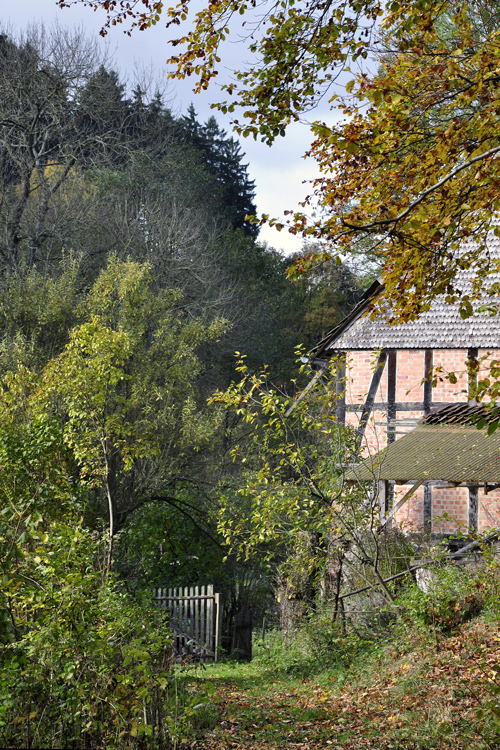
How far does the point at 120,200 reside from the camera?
2498 centimetres

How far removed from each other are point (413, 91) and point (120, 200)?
20076mm

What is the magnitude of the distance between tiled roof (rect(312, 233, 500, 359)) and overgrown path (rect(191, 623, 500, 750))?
23.4ft

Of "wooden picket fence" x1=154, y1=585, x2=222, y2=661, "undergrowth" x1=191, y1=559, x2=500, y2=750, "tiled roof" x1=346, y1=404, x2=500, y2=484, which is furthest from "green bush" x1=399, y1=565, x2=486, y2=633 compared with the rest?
"wooden picket fence" x1=154, y1=585, x2=222, y2=661

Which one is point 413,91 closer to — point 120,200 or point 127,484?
point 127,484

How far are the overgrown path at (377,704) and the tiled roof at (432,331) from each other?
281 inches

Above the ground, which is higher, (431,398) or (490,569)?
(431,398)

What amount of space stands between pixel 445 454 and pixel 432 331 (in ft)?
12.8

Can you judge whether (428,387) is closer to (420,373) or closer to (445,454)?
(420,373)

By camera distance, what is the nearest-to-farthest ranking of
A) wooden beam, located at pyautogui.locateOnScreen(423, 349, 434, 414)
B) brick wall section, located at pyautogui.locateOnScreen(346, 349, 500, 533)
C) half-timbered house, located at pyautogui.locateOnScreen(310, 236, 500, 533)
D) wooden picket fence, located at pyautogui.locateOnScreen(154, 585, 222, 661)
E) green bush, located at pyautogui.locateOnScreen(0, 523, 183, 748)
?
1. green bush, located at pyautogui.locateOnScreen(0, 523, 183, 748)
2. wooden picket fence, located at pyautogui.locateOnScreen(154, 585, 222, 661)
3. brick wall section, located at pyautogui.locateOnScreen(346, 349, 500, 533)
4. half-timbered house, located at pyautogui.locateOnScreen(310, 236, 500, 533)
5. wooden beam, located at pyautogui.locateOnScreen(423, 349, 434, 414)

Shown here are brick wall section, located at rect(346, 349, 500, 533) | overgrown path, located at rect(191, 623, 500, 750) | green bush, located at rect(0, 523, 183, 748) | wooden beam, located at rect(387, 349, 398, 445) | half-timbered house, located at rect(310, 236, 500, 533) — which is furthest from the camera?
wooden beam, located at rect(387, 349, 398, 445)

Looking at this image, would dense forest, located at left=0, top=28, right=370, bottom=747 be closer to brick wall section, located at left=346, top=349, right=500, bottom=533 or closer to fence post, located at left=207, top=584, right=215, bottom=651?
fence post, located at left=207, top=584, right=215, bottom=651

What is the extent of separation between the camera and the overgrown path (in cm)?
575

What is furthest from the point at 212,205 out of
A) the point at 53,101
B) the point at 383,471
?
the point at 383,471

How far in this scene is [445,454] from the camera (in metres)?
11.7
